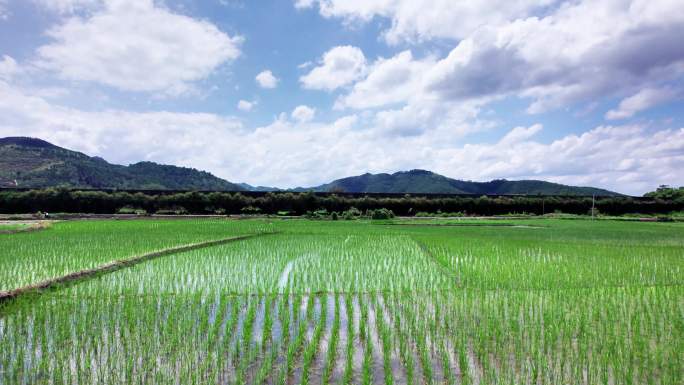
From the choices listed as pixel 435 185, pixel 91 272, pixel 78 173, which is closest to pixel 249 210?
pixel 91 272

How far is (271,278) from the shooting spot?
28.4ft

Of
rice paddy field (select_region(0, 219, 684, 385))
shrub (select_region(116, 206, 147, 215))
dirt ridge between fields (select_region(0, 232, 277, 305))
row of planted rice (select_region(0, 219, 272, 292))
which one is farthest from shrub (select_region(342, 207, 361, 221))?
rice paddy field (select_region(0, 219, 684, 385))

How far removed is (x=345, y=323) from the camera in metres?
5.57

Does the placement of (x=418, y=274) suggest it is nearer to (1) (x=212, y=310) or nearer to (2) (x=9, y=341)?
(1) (x=212, y=310)

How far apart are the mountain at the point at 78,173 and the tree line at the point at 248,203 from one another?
30.3 metres

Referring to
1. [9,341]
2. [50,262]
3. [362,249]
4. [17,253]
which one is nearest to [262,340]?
[9,341]

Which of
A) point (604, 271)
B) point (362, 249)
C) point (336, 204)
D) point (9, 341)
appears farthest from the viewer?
point (336, 204)

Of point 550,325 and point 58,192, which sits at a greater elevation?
point 58,192

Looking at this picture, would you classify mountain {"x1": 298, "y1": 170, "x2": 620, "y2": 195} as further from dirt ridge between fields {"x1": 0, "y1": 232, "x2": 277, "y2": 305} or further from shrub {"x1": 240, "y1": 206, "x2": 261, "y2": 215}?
dirt ridge between fields {"x1": 0, "y1": 232, "x2": 277, "y2": 305}

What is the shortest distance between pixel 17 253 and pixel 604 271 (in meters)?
14.6

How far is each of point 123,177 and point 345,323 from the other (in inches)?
3538

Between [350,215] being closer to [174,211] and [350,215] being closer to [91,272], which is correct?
[174,211]

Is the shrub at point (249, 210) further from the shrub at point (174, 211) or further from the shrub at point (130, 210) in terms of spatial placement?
the shrub at point (130, 210)

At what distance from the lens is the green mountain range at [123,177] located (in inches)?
2822
